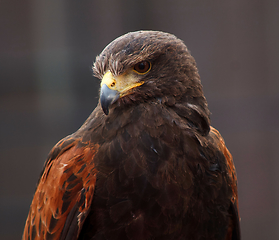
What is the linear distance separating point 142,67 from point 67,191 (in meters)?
0.78

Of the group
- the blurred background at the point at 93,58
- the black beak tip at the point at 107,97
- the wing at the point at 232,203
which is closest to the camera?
the black beak tip at the point at 107,97

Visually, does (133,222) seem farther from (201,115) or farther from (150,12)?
(150,12)

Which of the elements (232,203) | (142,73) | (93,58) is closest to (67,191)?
(142,73)

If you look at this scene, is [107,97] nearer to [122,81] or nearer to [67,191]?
[122,81]

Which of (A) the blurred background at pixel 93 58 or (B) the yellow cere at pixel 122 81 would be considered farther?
(A) the blurred background at pixel 93 58

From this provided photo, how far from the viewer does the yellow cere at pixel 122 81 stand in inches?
65.8

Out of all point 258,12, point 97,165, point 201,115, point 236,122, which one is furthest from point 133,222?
point 258,12

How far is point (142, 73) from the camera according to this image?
67.1 inches

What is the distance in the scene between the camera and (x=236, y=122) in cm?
475

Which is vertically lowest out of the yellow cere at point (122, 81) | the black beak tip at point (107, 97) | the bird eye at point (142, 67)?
the black beak tip at point (107, 97)

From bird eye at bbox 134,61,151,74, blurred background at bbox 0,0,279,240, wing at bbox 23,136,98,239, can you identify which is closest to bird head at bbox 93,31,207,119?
bird eye at bbox 134,61,151,74

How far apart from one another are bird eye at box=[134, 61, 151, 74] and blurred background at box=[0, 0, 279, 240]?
123 inches

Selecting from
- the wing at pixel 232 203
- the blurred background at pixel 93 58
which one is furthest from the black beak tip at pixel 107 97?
the blurred background at pixel 93 58

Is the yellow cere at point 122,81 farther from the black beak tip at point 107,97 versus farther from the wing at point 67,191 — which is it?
the wing at point 67,191
